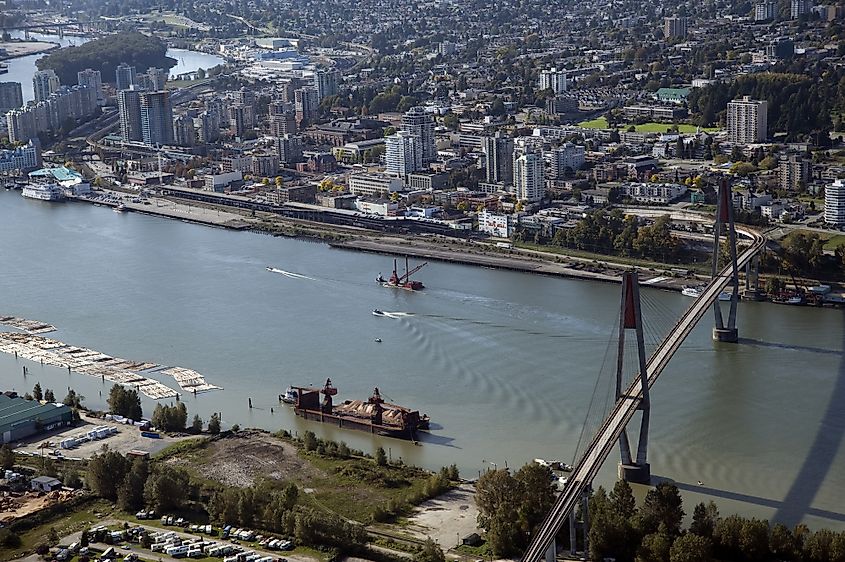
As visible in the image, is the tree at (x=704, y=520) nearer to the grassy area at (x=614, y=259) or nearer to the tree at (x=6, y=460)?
the tree at (x=6, y=460)

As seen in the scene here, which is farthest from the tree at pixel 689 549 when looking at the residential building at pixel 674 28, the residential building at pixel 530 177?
the residential building at pixel 674 28

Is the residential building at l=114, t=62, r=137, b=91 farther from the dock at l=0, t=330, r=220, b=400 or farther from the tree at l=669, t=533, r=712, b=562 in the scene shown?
the tree at l=669, t=533, r=712, b=562

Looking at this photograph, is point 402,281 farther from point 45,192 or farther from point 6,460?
point 45,192

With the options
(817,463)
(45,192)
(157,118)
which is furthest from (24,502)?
(157,118)

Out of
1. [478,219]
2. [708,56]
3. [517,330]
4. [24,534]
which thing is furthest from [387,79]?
[24,534]

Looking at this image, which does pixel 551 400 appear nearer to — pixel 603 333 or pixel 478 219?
pixel 603 333
